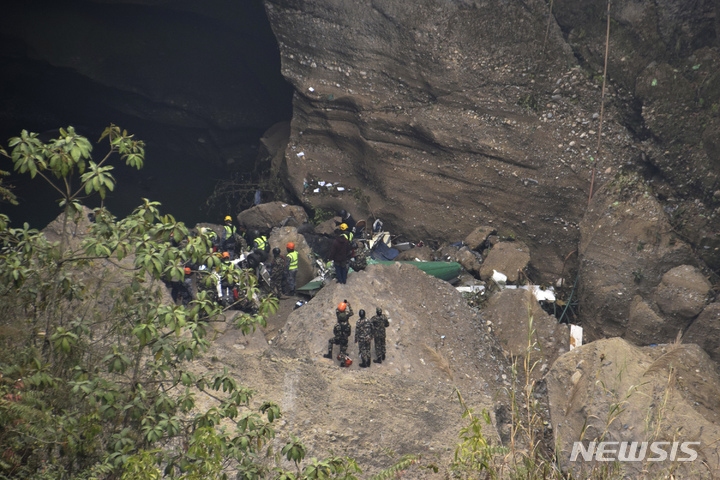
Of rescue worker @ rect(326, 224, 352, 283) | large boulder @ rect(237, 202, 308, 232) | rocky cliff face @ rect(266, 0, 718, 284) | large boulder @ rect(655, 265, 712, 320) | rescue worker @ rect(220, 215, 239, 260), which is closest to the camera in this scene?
large boulder @ rect(655, 265, 712, 320)

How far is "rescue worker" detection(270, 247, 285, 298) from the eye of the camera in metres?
Answer: 10.5

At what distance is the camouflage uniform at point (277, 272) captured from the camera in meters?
10.5

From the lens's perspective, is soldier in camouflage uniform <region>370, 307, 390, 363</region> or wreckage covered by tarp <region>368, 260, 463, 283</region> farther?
wreckage covered by tarp <region>368, 260, 463, 283</region>

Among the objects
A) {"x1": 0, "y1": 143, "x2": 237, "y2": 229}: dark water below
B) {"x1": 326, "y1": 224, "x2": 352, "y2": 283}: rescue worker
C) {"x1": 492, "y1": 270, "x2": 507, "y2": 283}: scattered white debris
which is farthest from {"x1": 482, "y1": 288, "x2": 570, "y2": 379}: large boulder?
{"x1": 0, "y1": 143, "x2": 237, "y2": 229}: dark water below

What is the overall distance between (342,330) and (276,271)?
333 cm

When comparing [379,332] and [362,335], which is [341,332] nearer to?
[362,335]

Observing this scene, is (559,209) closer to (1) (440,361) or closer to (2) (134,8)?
(1) (440,361)

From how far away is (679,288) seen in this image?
9172mm

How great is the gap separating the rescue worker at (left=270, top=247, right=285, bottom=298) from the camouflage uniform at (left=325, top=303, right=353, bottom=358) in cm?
311

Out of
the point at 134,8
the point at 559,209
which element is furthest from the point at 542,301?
the point at 134,8

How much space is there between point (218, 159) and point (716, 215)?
1428cm

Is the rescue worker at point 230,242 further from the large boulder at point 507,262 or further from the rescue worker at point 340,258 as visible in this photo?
the large boulder at point 507,262

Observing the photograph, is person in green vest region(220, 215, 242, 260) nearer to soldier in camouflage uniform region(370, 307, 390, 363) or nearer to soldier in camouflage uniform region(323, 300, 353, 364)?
soldier in camouflage uniform region(323, 300, 353, 364)

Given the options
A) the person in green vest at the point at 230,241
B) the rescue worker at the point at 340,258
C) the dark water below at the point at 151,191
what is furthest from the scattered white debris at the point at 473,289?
the dark water below at the point at 151,191
